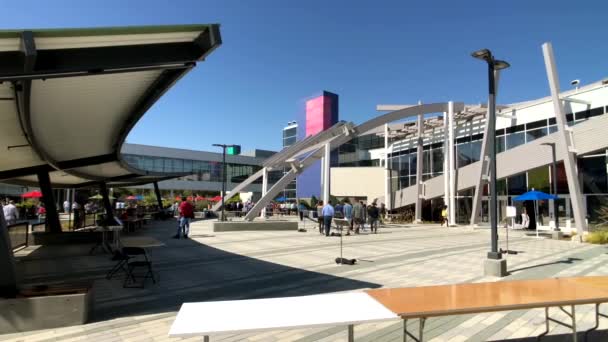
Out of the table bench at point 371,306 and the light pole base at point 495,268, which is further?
the light pole base at point 495,268

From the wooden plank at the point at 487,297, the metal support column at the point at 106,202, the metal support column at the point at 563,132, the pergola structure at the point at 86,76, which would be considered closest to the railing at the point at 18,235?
the pergola structure at the point at 86,76

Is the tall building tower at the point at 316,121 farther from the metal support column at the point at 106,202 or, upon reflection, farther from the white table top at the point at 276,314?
the white table top at the point at 276,314

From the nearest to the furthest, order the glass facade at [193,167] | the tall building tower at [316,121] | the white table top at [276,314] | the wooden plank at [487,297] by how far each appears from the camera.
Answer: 1. the white table top at [276,314]
2. the wooden plank at [487,297]
3. the tall building tower at [316,121]
4. the glass facade at [193,167]

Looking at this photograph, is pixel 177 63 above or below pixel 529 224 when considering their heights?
above

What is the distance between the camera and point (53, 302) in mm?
5293

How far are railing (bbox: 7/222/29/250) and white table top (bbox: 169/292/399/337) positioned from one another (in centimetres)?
1192

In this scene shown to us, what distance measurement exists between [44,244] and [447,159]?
2514 cm

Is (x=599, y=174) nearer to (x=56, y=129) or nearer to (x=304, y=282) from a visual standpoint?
(x=304, y=282)

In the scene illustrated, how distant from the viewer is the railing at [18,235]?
→ 41.5 feet

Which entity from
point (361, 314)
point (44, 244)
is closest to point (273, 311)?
point (361, 314)

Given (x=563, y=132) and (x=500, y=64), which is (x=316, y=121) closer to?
(x=563, y=132)

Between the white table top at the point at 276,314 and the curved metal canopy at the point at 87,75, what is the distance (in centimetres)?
319

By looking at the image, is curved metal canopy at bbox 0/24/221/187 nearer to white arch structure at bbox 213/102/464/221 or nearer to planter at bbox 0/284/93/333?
planter at bbox 0/284/93/333

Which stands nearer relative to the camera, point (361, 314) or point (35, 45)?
point (361, 314)
